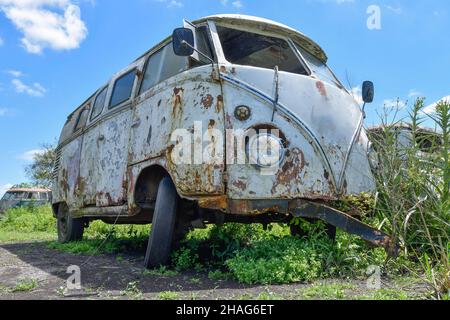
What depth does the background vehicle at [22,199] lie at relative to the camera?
A: 2028cm

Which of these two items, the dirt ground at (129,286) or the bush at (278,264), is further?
the bush at (278,264)

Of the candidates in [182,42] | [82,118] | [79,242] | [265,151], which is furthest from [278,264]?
[82,118]

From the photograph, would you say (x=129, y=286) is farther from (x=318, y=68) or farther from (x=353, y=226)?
(x=318, y=68)

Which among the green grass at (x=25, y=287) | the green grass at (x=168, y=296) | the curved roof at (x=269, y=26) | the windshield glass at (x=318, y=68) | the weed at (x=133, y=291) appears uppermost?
the curved roof at (x=269, y=26)

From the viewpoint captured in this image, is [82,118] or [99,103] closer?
[99,103]

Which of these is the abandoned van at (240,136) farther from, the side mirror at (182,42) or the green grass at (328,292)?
the green grass at (328,292)

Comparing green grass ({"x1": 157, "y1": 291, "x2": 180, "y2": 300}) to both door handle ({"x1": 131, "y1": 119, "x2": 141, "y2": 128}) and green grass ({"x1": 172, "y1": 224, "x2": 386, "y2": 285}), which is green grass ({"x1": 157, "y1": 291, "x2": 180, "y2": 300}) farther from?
door handle ({"x1": 131, "y1": 119, "x2": 141, "y2": 128})

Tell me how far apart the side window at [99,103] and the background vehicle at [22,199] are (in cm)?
1453

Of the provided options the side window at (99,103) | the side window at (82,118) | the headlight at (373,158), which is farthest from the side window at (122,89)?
the headlight at (373,158)

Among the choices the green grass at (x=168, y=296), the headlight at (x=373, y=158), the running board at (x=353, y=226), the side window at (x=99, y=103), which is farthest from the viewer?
the side window at (x=99, y=103)

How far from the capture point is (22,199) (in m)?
20.4

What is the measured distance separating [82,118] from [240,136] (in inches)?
189

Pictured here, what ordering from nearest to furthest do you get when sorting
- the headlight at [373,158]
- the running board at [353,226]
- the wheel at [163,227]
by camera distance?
the running board at [353,226] → the wheel at [163,227] → the headlight at [373,158]

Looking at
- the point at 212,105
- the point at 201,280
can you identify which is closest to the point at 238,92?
the point at 212,105
